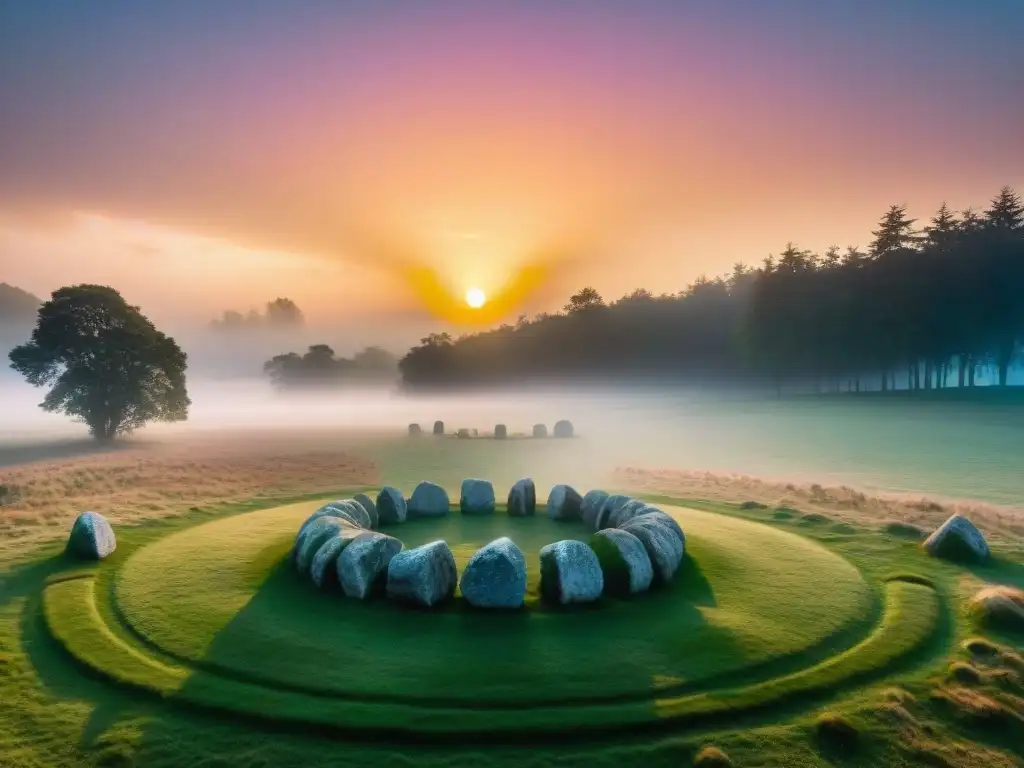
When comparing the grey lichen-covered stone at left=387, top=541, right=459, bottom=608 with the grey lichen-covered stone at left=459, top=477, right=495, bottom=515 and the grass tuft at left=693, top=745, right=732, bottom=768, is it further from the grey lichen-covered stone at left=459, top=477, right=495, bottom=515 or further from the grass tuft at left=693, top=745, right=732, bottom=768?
the grey lichen-covered stone at left=459, top=477, right=495, bottom=515

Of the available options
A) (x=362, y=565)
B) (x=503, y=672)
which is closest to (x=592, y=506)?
(x=362, y=565)

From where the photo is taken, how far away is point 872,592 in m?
16.5

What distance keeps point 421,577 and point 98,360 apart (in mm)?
50209

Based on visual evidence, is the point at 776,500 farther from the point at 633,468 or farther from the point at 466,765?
the point at 466,765

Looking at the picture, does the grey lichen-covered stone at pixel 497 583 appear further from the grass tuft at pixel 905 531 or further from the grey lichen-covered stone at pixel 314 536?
the grass tuft at pixel 905 531

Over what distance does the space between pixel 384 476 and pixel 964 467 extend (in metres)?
35.4

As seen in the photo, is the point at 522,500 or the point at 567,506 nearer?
the point at 567,506

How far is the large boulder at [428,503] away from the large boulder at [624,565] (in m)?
9.53

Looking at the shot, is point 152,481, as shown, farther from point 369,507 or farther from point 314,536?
point 314,536

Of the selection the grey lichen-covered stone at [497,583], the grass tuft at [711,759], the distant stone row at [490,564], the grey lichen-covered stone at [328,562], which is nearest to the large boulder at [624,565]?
the distant stone row at [490,564]

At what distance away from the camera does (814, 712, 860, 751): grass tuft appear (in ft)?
33.2

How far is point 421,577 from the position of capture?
14055 mm

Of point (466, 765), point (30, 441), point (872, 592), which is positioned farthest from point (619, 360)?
point (466, 765)

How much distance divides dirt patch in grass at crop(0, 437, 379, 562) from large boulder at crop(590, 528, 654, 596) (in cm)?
1761
